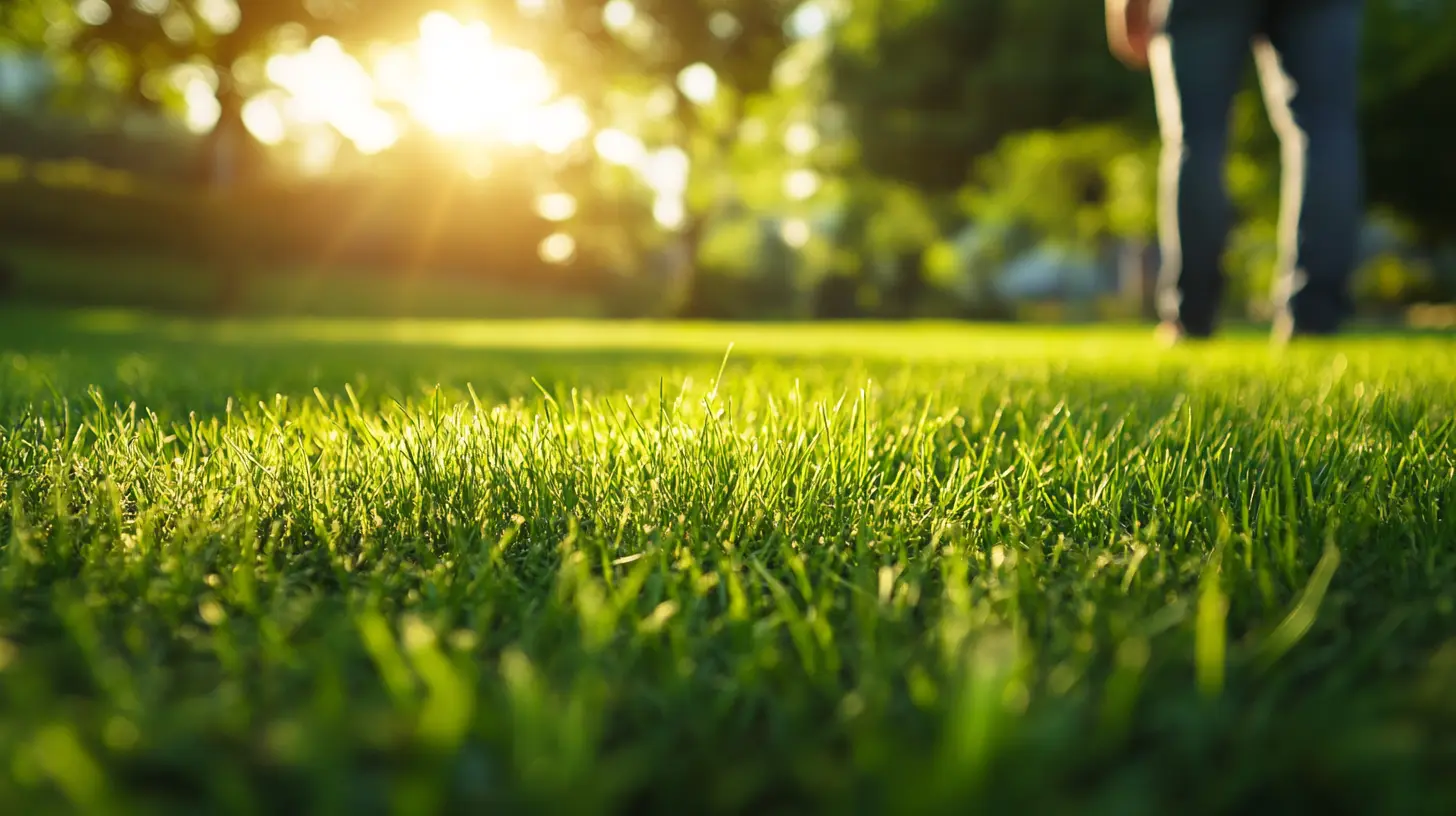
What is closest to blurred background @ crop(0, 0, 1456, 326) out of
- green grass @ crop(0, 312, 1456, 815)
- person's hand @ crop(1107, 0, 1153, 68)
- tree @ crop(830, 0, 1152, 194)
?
tree @ crop(830, 0, 1152, 194)

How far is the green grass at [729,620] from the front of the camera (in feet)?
1.83

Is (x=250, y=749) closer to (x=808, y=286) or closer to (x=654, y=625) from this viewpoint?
(x=654, y=625)

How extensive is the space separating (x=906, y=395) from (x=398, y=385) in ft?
5.49

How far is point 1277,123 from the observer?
4.35m

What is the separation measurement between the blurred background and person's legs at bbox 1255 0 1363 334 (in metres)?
13.0

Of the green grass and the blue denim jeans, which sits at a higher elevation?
the blue denim jeans

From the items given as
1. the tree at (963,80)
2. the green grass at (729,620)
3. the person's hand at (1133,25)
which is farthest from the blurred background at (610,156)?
the green grass at (729,620)

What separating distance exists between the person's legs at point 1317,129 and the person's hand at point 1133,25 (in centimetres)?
47

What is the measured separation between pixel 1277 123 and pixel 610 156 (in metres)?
26.9

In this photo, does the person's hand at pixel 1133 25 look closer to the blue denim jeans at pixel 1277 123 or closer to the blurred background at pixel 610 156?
the blue denim jeans at pixel 1277 123

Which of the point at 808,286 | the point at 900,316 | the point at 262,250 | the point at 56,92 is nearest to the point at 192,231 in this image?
the point at 262,250

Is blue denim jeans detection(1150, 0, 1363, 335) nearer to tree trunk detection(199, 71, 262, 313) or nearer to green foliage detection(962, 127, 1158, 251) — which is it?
tree trunk detection(199, 71, 262, 313)

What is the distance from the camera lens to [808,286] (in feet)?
107

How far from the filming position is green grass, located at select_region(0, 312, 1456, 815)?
558mm
